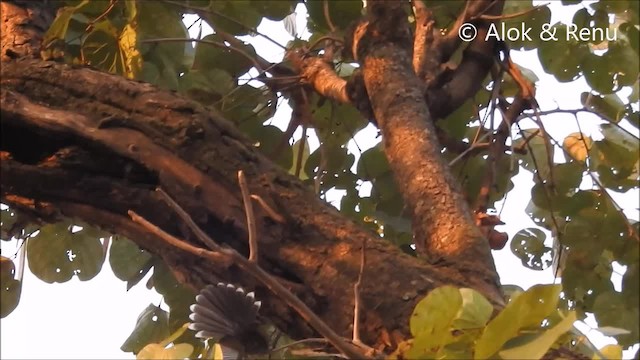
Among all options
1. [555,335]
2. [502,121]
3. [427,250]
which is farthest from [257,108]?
[555,335]

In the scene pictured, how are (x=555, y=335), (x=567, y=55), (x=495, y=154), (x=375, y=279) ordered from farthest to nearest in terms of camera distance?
(x=567, y=55)
(x=495, y=154)
(x=375, y=279)
(x=555, y=335)

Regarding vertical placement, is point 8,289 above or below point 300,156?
below

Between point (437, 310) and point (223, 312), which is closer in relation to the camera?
point (437, 310)

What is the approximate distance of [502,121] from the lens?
98cm

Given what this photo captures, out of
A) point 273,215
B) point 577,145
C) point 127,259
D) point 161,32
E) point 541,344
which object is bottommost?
point 541,344

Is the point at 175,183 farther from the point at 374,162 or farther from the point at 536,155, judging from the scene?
the point at 536,155

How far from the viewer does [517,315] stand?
1.62ft

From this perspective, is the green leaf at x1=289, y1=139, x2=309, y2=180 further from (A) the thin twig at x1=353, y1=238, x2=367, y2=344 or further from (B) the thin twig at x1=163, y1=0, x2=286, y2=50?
(A) the thin twig at x1=353, y1=238, x2=367, y2=344

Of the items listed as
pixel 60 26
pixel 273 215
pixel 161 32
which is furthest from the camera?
pixel 161 32

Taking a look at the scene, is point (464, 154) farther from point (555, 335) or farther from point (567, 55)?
point (555, 335)

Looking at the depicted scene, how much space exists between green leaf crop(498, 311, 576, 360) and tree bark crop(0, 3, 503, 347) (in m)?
0.17

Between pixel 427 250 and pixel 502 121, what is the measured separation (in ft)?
1.03

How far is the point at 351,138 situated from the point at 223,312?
64 centimetres

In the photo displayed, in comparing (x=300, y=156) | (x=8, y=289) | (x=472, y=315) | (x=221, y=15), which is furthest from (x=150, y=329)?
(x=472, y=315)
